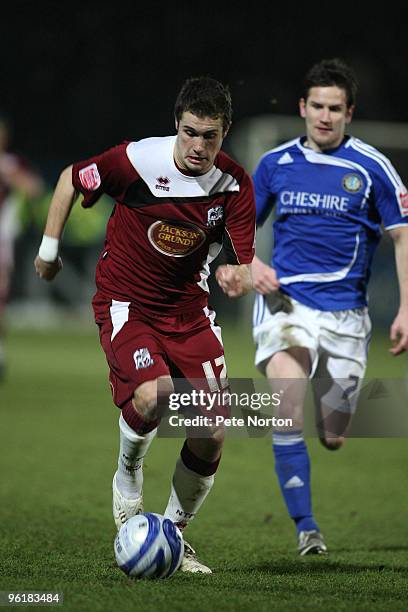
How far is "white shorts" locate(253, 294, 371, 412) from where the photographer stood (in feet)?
18.8

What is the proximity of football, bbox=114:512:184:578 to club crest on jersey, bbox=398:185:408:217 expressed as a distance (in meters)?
2.18

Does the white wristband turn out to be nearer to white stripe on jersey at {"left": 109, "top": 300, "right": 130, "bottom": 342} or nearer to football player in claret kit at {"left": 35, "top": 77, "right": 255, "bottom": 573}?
football player in claret kit at {"left": 35, "top": 77, "right": 255, "bottom": 573}

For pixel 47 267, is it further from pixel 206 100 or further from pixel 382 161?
pixel 382 161

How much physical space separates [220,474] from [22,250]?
12.3 metres

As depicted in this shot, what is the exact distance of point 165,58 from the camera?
2291cm

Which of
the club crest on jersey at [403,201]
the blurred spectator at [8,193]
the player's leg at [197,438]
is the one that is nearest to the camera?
the player's leg at [197,438]

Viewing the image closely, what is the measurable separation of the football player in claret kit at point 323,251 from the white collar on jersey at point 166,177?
3.78ft

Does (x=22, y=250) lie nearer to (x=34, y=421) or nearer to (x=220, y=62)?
(x=220, y=62)

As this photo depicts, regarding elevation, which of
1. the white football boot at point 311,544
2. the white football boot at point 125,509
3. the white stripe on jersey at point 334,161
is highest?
the white stripe on jersey at point 334,161

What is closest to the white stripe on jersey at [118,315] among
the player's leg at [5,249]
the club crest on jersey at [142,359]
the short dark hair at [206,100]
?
the club crest on jersey at [142,359]

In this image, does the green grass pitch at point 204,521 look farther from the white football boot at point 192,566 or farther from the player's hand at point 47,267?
the player's hand at point 47,267

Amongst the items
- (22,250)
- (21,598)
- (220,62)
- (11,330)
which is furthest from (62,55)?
(21,598)

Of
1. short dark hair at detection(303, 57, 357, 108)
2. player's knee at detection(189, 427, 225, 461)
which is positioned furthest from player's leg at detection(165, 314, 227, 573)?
short dark hair at detection(303, 57, 357, 108)

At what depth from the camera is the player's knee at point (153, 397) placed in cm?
435
